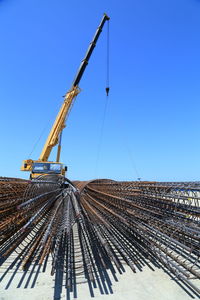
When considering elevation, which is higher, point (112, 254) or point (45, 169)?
point (45, 169)

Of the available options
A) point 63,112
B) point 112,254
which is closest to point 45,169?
point 63,112

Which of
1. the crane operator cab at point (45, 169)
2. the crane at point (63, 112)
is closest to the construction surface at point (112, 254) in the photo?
the crane operator cab at point (45, 169)

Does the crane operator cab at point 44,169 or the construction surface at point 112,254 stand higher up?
the crane operator cab at point 44,169

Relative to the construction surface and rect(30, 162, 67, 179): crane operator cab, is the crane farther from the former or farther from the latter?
the construction surface

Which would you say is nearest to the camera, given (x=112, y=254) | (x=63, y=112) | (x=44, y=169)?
(x=112, y=254)

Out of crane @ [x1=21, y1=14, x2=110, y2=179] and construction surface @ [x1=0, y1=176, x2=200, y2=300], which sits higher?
crane @ [x1=21, y1=14, x2=110, y2=179]

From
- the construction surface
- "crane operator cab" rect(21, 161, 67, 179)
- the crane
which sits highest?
the crane

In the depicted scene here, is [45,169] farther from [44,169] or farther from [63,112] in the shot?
[63,112]

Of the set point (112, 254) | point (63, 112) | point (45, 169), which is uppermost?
point (63, 112)

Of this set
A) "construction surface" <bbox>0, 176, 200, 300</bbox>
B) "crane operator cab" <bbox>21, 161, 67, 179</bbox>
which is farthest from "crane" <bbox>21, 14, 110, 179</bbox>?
"construction surface" <bbox>0, 176, 200, 300</bbox>

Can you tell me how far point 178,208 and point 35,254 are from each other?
3440 millimetres

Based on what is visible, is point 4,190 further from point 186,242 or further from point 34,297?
point 186,242

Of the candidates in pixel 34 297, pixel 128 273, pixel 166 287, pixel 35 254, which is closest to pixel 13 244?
pixel 35 254

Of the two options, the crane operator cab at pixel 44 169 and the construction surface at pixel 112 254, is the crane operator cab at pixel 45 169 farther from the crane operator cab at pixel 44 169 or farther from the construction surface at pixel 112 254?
the construction surface at pixel 112 254
